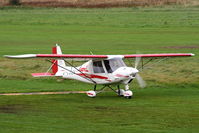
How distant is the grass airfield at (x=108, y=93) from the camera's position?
806 inches

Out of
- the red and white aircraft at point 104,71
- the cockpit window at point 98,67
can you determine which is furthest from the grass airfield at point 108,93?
the cockpit window at point 98,67

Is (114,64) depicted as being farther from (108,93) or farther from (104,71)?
(108,93)

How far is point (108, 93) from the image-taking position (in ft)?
94.6

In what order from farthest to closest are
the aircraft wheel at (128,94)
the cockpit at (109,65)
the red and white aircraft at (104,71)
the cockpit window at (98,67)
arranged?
the cockpit window at (98,67) → the cockpit at (109,65) → the aircraft wheel at (128,94) → the red and white aircraft at (104,71)

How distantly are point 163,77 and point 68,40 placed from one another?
22.8 meters

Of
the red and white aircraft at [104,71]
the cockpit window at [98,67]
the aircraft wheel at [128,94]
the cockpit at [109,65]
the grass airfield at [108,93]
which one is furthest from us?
the cockpit window at [98,67]

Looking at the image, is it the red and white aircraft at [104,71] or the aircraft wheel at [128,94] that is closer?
the red and white aircraft at [104,71]

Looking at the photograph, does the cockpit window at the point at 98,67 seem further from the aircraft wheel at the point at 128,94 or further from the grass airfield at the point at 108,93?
the aircraft wheel at the point at 128,94

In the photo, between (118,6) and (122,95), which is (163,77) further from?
(118,6)

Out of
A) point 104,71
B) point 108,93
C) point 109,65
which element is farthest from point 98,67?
point 108,93

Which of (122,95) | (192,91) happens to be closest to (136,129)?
(122,95)

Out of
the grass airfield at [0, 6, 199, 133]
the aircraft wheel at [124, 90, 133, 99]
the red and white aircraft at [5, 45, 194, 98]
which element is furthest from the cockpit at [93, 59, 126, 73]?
the grass airfield at [0, 6, 199, 133]

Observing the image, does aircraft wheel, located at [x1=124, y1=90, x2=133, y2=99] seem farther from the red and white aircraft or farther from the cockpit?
the cockpit

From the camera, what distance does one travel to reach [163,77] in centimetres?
3356
